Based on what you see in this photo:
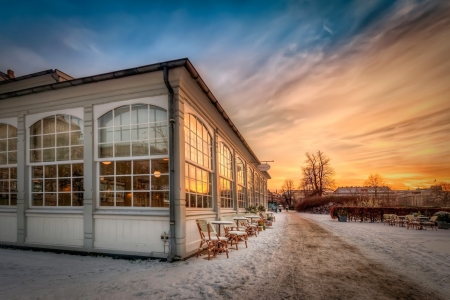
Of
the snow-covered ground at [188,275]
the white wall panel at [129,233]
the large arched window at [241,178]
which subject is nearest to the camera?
the snow-covered ground at [188,275]

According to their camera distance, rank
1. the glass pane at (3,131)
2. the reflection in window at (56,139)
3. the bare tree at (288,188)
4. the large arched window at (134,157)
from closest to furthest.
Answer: the large arched window at (134,157), the reflection in window at (56,139), the glass pane at (3,131), the bare tree at (288,188)

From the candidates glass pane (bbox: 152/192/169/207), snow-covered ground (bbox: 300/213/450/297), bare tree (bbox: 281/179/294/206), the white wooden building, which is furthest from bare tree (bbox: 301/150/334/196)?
glass pane (bbox: 152/192/169/207)

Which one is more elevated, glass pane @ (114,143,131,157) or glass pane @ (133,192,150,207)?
glass pane @ (114,143,131,157)

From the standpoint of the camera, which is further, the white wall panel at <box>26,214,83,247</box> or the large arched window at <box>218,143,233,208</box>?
the large arched window at <box>218,143,233,208</box>

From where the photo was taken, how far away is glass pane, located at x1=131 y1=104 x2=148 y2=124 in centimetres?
705

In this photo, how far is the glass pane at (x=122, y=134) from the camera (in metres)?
7.12

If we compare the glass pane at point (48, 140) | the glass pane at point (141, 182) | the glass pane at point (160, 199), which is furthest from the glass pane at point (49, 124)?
the glass pane at point (160, 199)

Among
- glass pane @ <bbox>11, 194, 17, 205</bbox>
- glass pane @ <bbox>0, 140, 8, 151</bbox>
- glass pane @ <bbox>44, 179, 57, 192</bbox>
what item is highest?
glass pane @ <bbox>0, 140, 8, 151</bbox>

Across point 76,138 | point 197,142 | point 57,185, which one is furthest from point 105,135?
point 197,142

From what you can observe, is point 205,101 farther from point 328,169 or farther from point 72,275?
point 328,169

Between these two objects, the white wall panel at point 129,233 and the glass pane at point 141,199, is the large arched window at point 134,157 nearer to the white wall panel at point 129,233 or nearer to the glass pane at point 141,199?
the glass pane at point 141,199

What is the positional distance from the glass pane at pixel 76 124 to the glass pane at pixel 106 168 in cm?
134

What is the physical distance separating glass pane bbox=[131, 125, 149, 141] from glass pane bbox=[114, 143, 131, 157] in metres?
0.29

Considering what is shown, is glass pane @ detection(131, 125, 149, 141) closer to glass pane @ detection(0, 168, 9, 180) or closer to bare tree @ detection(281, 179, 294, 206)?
glass pane @ detection(0, 168, 9, 180)
